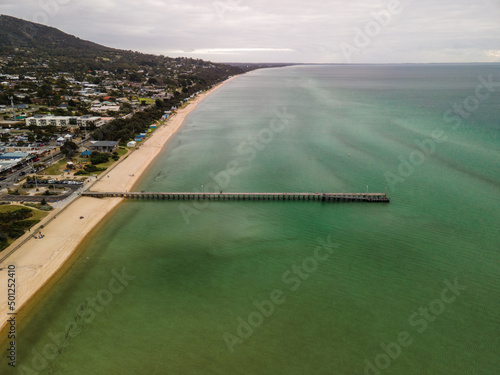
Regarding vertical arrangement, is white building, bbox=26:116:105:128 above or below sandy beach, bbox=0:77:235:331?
above

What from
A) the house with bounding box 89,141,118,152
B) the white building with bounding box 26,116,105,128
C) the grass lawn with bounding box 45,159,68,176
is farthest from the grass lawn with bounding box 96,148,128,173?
the white building with bounding box 26,116,105,128

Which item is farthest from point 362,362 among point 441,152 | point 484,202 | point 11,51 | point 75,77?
point 11,51

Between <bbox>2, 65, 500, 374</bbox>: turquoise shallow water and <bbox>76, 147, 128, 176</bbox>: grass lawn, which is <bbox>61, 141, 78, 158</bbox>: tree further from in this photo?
<bbox>2, 65, 500, 374</bbox>: turquoise shallow water

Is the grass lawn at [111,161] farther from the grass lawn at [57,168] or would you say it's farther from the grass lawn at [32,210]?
the grass lawn at [32,210]

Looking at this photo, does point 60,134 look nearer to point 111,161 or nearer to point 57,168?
point 111,161

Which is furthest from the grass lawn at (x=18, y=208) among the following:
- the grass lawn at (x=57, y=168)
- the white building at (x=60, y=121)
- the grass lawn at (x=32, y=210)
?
the white building at (x=60, y=121)

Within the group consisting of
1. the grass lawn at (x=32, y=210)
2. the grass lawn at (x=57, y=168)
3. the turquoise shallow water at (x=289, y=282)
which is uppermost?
the grass lawn at (x=32, y=210)

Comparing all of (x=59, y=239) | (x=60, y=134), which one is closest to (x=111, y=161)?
(x=60, y=134)

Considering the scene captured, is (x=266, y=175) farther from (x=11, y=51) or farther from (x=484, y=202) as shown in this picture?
(x=11, y=51)
